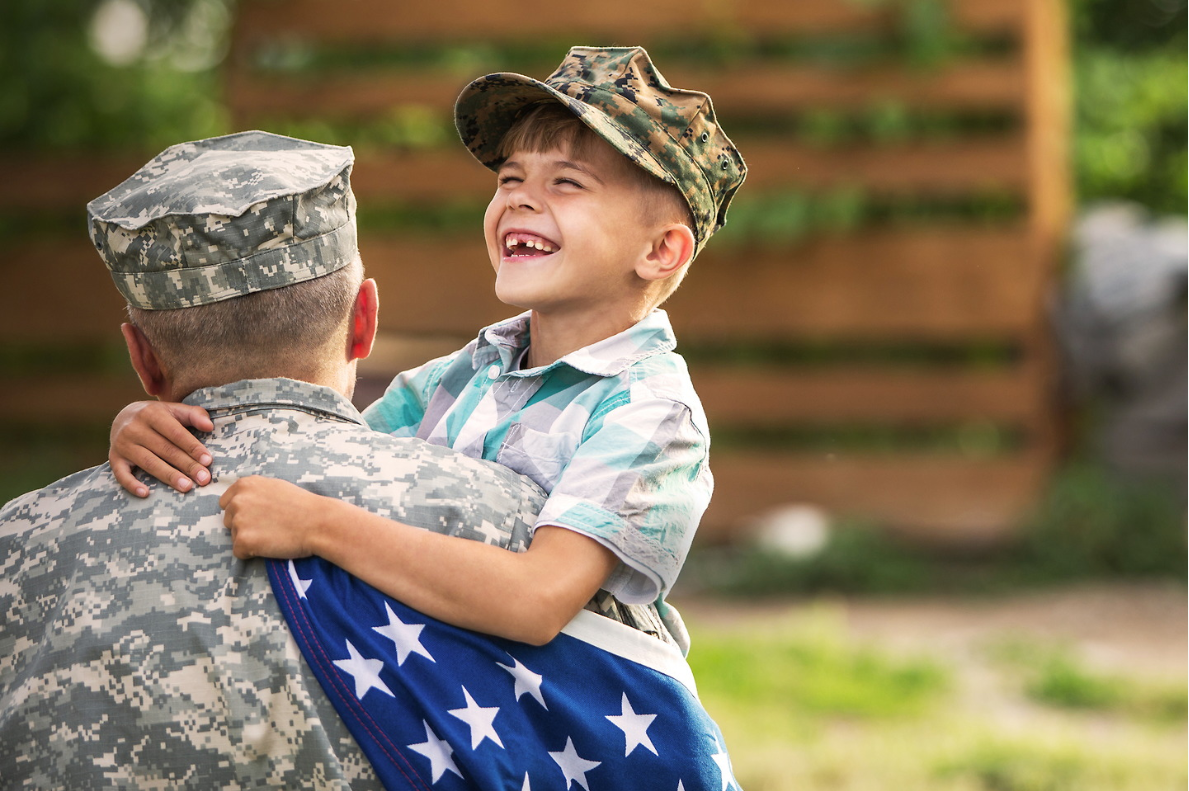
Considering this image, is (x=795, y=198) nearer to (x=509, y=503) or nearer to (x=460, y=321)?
(x=460, y=321)

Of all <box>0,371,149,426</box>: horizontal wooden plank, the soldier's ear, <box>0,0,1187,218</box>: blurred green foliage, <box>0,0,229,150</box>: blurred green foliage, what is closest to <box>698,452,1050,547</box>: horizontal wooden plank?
<box>0,0,1187,218</box>: blurred green foliage

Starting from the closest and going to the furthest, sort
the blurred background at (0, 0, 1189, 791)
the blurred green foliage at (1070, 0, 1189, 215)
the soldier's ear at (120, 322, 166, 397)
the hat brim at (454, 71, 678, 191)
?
1. the soldier's ear at (120, 322, 166, 397)
2. the hat brim at (454, 71, 678, 191)
3. the blurred background at (0, 0, 1189, 791)
4. the blurred green foliage at (1070, 0, 1189, 215)

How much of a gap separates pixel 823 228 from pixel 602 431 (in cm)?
508

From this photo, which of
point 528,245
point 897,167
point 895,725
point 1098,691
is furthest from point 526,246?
point 897,167

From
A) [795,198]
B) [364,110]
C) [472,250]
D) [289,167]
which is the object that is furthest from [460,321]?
[289,167]

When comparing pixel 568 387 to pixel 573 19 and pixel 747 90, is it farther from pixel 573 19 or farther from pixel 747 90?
pixel 573 19

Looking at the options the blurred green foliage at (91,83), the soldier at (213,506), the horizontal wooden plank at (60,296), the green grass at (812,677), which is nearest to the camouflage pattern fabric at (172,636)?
the soldier at (213,506)

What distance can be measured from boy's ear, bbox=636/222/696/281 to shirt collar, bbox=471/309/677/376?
0.06 meters

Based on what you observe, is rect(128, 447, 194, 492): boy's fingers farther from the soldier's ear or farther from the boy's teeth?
the boy's teeth

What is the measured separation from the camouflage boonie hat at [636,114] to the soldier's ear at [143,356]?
604 mm

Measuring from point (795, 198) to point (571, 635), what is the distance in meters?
5.16

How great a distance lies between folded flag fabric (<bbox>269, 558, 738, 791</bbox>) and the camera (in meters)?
1.41

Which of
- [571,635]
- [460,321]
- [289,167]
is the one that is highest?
[289,167]

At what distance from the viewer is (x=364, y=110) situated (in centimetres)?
687
